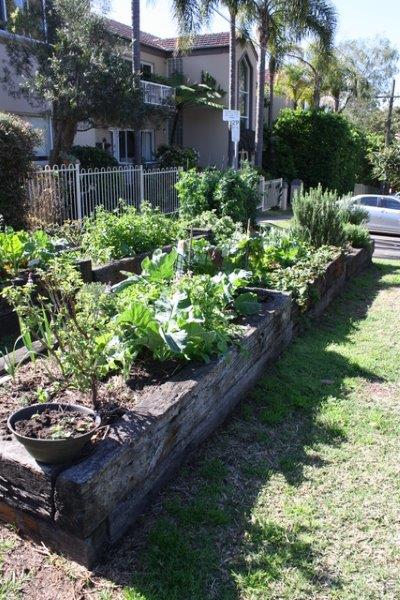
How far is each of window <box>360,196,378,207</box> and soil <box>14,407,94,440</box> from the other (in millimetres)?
17494

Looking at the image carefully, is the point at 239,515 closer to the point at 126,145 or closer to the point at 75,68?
the point at 75,68

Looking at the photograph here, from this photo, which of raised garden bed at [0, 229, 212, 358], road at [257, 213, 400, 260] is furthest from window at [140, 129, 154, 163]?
raised garden bed at [0, 229, 212, 358]

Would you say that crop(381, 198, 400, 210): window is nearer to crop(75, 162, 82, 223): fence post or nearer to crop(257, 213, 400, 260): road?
crop(257, 213, 400, 260): road

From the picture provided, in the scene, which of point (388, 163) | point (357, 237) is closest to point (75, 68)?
point (357, 237)

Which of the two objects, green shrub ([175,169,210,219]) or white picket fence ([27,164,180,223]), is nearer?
white picket fence ([27,164,180,223])

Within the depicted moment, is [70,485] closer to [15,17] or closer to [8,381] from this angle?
[8,381]

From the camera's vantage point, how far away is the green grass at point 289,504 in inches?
93.0

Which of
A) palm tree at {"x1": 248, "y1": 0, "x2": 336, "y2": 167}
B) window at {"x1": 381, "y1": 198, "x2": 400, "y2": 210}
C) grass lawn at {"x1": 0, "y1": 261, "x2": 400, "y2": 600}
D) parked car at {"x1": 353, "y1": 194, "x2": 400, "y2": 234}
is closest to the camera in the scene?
grass lawn at {"x1": 0, "y1": 261, "x2": 400, "y2": 600}

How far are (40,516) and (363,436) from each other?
7.20 feet

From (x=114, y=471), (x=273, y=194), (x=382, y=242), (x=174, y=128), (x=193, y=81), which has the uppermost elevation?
(x=193, y=81)

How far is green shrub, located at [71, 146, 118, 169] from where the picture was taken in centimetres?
1661

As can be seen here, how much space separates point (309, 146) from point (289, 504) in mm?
24168

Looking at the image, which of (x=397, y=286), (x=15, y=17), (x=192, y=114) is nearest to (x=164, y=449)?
(x=397, y=286)

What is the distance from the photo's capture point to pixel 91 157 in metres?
16.9
